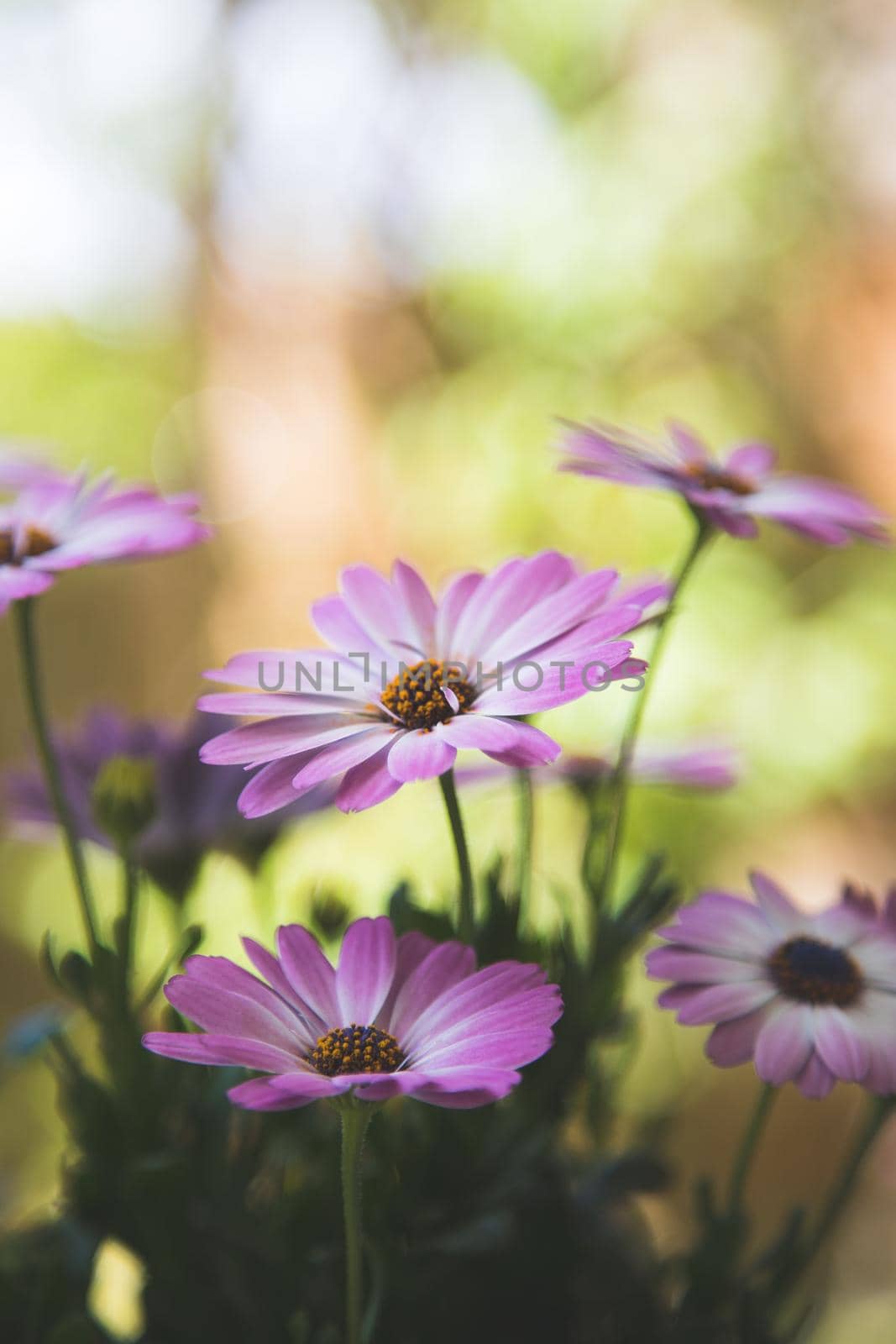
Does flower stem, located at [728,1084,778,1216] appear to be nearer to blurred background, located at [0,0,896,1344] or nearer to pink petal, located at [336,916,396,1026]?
pink petal, located at [336,916,396,1026]

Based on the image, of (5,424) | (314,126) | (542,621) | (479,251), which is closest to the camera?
(542,621)

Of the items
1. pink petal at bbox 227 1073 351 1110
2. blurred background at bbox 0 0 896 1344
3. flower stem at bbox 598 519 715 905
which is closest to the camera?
pink petal at bbox 227 1073 351 1110

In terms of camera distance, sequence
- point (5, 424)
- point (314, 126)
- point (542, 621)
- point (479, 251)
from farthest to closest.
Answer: point (5, 424), point (314, 126), point (479, 251), point (542, 621)

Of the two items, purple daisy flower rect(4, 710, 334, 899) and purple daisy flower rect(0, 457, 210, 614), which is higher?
purple daisy flower rect(0, 457, 210, 614)

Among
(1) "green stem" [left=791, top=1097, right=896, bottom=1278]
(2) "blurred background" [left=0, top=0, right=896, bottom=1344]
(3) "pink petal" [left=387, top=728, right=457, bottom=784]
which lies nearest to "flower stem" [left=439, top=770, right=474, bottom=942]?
(3) "pink petal" [left=387, top=728, right=457, bottom=784]

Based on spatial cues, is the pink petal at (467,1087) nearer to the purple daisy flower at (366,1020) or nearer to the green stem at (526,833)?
the purple daisy flower at (366,1020)

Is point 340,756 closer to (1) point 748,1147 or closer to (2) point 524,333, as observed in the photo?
(1) point 748,1147

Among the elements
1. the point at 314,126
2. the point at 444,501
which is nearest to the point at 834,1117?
the point at 444,501

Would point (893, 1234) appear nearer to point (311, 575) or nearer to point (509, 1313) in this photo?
point (311, 575)
